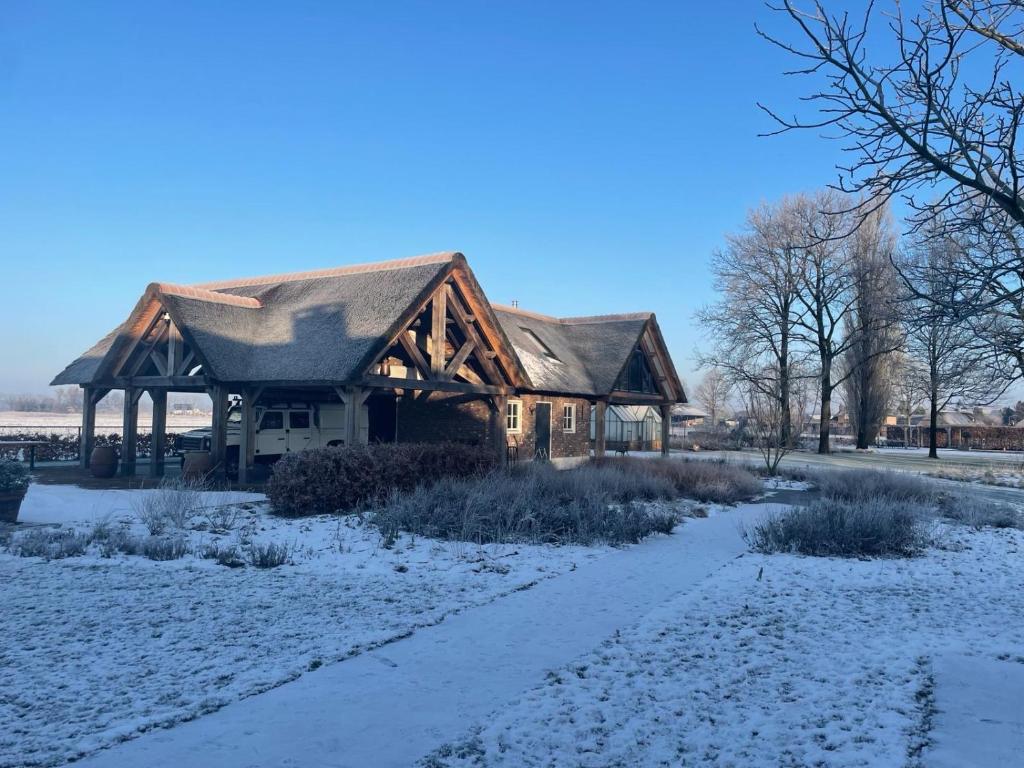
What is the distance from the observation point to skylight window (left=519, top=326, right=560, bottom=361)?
85.7 ft

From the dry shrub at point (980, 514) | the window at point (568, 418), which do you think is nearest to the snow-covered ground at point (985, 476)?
the dry shrub at point (980, 514)

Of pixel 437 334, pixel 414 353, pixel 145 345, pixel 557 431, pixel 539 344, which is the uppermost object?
pixel 539 344

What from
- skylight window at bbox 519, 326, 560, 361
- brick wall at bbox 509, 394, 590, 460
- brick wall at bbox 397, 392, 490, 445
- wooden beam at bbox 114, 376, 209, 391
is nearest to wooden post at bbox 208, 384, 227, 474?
wooden beam at bbox 114, 376, 209, 391

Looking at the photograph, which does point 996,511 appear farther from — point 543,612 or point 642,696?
point 642,696

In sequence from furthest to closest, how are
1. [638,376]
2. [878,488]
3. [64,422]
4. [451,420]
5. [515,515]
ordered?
[64,422], [638,376], [451,420], [878,488], [515,515]

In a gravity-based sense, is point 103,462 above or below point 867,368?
below

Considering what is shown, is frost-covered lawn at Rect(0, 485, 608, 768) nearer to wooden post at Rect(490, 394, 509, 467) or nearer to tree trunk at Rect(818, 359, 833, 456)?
wooden post at Rect(490, 394, 509, 467)

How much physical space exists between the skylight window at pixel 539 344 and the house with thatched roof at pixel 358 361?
0.10 meters

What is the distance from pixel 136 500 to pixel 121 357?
6.87m

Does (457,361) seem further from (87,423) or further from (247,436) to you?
(87,423)

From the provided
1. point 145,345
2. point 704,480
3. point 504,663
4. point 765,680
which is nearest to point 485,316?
point 704,480

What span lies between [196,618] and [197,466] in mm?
11489

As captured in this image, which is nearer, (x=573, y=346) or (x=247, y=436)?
(x=247, y=436)

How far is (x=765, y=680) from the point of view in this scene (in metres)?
5.38
